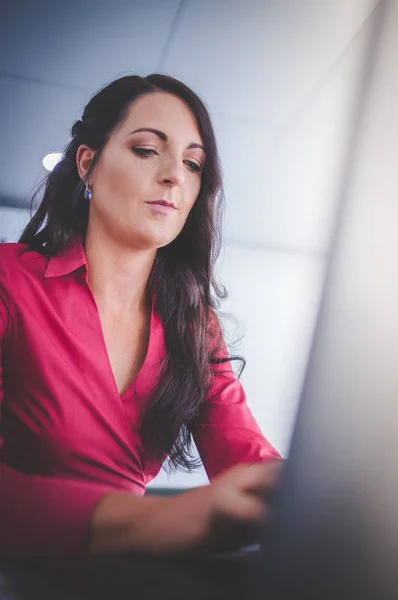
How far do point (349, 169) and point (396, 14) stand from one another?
20 cm

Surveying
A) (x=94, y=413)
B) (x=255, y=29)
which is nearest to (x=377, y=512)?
(x=94, y=413)

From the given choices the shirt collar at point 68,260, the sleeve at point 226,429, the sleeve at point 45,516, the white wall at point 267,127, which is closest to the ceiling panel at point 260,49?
the white wall at point 267,127

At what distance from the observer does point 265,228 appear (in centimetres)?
52

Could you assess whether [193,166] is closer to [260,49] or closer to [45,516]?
[260,49]

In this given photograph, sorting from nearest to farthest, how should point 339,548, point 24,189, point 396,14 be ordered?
1. point 339,548
2. point 396,14
3. point 24,189

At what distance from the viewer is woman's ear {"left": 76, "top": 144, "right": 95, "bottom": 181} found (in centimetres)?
49

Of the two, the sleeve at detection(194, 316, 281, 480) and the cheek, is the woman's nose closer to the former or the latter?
the cheek

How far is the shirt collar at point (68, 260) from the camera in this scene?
49 cm

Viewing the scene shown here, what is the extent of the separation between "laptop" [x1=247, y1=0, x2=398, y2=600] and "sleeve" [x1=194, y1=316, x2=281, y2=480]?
254 mm

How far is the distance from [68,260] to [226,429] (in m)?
0.24

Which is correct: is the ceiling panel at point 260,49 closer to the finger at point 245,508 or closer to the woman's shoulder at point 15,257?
the woman's shoulder at point 15,257

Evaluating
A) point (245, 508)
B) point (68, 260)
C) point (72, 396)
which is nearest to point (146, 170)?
point (68, 260)

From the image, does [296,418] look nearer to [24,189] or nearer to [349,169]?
[349,169]

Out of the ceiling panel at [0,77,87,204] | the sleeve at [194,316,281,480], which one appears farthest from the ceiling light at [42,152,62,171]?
the sleeve at [194,316,281,480]
